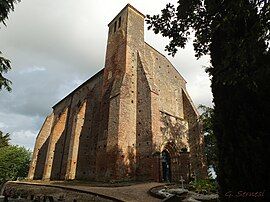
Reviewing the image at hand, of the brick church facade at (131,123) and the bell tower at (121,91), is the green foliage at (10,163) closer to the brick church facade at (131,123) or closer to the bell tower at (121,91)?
the brick church facade at (131,123)

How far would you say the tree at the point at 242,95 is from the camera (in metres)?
5.39

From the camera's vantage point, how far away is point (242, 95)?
6.14m

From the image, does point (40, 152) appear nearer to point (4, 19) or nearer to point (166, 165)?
point (166, 165)

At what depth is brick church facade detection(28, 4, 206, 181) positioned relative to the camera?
17188 mm

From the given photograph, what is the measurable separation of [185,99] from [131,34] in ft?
28.7

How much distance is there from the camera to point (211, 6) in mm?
6074

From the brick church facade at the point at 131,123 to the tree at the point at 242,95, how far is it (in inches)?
431

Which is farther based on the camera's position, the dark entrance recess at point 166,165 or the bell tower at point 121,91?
the dark entrance recess at point 166,165

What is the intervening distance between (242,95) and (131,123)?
42.1ft

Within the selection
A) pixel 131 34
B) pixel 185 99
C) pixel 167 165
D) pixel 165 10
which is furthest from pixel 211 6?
pixel 185 99

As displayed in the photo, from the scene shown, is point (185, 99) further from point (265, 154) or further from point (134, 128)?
point (265, 154)

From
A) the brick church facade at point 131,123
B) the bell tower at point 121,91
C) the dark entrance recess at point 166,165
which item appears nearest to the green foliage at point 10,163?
the brick church facade at point 131,123

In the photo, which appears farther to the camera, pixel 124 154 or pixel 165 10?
pixel 124 154

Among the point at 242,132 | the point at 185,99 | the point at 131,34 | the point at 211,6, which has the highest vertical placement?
the point at 131,34
